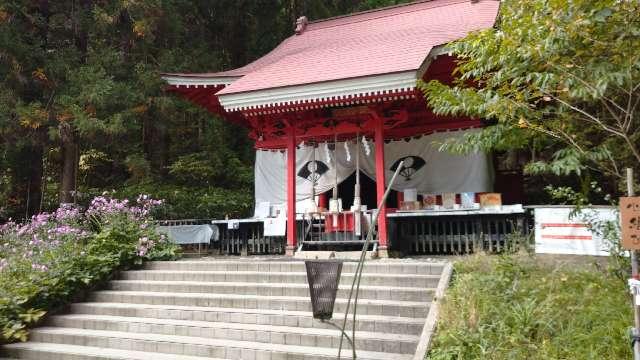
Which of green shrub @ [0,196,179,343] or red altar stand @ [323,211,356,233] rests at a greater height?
red altar stand @ [323,211,356,233]

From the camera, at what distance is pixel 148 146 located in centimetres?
1486

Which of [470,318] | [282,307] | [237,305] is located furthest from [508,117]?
[237,305]

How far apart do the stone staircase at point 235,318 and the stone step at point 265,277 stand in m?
0.01

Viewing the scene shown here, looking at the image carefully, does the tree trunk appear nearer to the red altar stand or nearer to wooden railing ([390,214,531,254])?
the red altar stand

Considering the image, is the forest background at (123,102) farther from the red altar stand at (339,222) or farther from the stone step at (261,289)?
the stone step at (261,289)

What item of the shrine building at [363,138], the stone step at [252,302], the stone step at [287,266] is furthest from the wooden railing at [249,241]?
the stone step at [252,302]

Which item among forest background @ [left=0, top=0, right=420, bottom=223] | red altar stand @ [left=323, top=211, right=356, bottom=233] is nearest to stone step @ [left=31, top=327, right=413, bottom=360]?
red altar stand @ [left=323, top=211, right=356, bottom=233]

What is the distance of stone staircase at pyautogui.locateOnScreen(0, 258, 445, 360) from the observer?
4.89 m

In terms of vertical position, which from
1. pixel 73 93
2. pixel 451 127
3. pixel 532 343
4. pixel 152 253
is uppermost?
pixel 73 93

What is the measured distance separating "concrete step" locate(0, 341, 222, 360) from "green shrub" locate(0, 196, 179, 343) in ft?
0.57

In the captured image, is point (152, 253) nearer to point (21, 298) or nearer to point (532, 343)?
point (21, 298)

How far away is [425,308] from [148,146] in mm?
11992

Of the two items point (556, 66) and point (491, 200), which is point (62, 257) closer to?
point (556, 66)

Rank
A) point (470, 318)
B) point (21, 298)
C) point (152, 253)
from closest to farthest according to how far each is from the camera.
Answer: point (470, 318) → point (21, 298) → point (152, 253)
